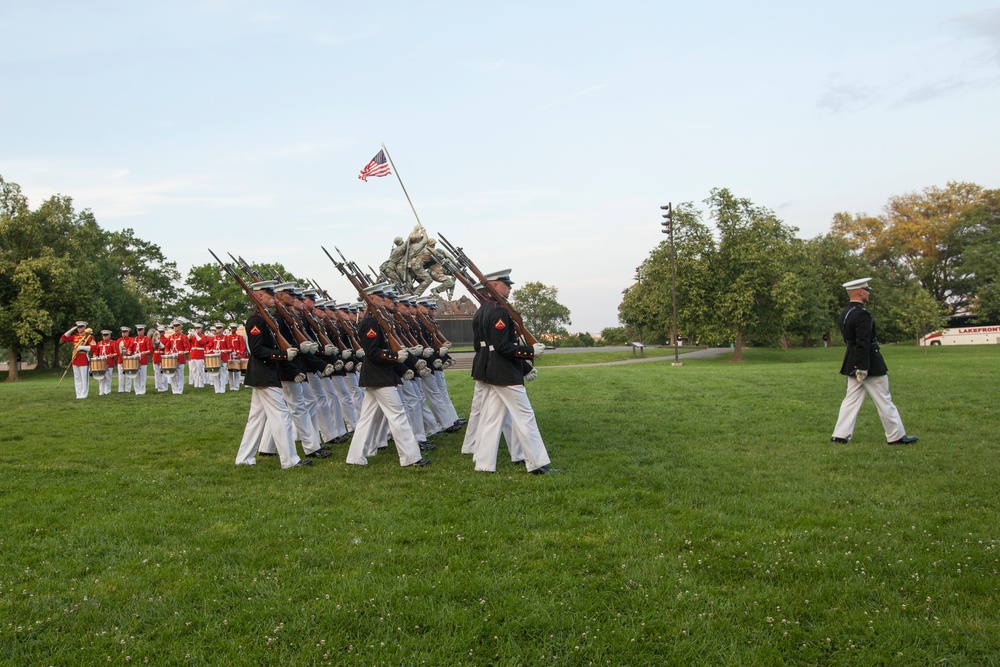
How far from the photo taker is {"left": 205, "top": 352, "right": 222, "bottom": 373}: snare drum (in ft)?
61.9

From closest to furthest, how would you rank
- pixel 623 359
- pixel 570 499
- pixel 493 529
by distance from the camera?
pixel 493 529
pixel 570 499
pixel 623 359

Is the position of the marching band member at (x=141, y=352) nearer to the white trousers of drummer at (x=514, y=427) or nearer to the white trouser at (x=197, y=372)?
the white trouser at (x=197, y=372)

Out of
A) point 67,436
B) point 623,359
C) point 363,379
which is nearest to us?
point 363,379

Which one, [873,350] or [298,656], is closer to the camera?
[298,656]

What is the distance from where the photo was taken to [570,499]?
6.49 meters

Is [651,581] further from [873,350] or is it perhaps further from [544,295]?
[544,295]

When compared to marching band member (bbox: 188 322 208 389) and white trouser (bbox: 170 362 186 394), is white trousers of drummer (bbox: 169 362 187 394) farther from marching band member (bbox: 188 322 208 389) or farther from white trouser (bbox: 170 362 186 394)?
marching band member (bbox: 188 322 208 389)

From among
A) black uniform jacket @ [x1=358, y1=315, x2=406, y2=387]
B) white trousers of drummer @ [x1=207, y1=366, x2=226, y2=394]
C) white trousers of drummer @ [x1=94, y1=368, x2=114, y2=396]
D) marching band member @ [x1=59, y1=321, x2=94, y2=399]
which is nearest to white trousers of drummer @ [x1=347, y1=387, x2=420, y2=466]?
black uniform jacket @ [x1=358, y1=315, x2=406, y2=387]

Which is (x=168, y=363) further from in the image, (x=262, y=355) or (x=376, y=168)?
(x=262, y=355)

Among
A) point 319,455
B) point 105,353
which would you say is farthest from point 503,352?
point 105,353

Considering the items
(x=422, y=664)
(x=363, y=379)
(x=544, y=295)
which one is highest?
(x=544, y=295)

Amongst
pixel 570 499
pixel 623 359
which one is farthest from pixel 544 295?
pixel 570 499

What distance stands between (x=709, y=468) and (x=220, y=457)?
660 centimetres

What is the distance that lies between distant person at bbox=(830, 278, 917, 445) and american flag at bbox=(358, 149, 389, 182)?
1300 centimetres
